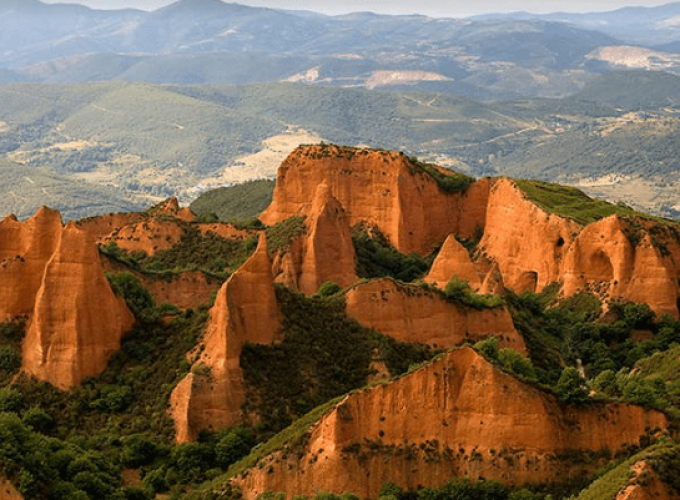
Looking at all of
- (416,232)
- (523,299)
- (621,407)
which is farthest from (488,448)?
(416,232)

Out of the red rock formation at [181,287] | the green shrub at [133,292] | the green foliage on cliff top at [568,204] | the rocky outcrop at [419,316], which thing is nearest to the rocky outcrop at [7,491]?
the green shrub at [133,292]

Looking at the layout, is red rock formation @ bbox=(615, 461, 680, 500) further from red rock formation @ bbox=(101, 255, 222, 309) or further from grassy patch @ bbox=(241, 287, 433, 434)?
red rock formation @ bbox=(101, 255, 222, 309)

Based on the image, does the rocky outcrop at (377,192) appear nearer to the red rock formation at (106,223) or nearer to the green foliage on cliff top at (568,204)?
the green foliage on cliff top at (568,204)

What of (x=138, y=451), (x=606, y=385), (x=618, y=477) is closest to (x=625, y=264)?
(x=606, y=385)

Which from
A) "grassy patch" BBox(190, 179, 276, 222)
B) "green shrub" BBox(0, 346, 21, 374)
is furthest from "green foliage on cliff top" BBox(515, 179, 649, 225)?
"green shrub" BBox(0, 346, 21, 374)

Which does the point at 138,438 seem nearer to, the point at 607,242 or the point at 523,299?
the point at 523,299

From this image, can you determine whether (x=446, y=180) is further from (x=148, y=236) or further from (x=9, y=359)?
(x=9, y=359)
